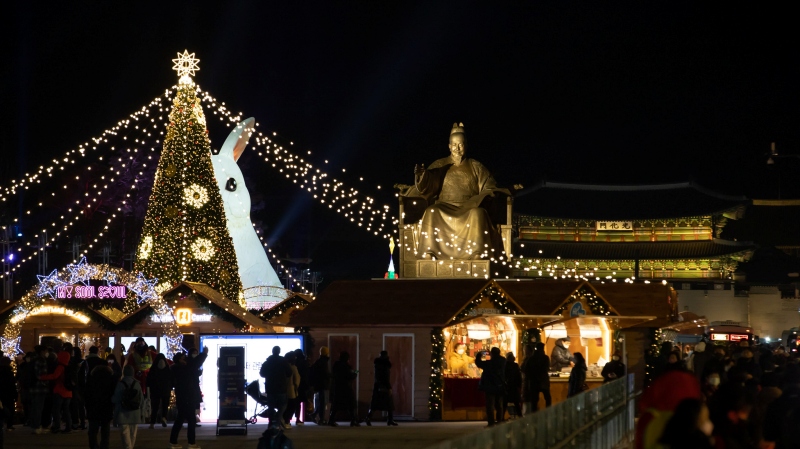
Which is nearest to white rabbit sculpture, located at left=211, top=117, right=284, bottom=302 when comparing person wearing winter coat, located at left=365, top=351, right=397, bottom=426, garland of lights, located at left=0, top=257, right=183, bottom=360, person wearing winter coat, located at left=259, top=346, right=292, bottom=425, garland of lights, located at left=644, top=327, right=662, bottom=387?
garland of lights, located at left=0, top=257, right=183, bottom=360

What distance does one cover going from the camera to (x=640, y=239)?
60438mm

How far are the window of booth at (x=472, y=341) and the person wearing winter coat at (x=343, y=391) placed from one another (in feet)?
6.73

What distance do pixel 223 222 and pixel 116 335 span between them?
466 centimetres

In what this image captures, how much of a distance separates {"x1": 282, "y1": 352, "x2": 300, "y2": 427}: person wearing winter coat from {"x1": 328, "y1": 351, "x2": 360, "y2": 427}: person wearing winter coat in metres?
1.09

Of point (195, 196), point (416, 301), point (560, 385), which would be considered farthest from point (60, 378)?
point (195, 196)

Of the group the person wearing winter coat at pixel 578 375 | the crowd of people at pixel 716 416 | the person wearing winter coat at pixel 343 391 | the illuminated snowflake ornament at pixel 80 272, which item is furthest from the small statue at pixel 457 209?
the crowd of people at pixel 716 416

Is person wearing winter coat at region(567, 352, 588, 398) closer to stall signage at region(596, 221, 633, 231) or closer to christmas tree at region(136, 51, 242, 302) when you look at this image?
christmas tree at region(136, 51, 242, 302)

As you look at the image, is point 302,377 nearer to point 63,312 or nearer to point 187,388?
point 187,388

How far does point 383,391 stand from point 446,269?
5.67 metres

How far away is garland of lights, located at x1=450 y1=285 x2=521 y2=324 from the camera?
70.9 ft

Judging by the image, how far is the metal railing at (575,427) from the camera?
706cm

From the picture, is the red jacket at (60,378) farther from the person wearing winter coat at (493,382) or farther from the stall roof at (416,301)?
the person wearing winter coat at (493,382)

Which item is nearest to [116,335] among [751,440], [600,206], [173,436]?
[173,436]

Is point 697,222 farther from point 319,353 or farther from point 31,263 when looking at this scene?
point 319,353
